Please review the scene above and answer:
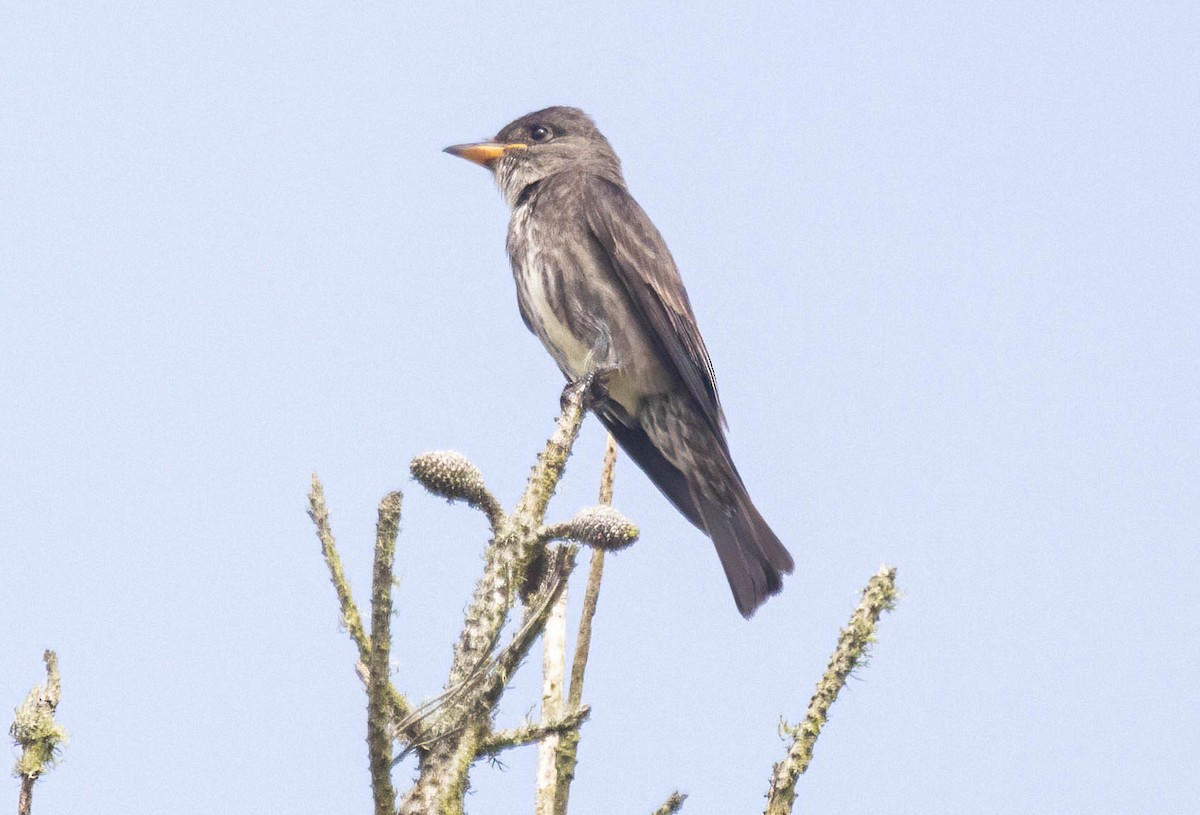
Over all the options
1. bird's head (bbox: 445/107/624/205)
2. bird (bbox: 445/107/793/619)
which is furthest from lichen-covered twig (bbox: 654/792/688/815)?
bird's head (bbox: 445/107/624/205)

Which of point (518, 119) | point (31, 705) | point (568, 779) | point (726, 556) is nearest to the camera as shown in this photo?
point (31, 705)

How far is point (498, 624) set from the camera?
2.90 metres

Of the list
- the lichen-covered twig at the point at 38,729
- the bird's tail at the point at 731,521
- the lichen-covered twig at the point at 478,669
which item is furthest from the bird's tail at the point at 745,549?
the lichen-covered twig at the point at 38,729

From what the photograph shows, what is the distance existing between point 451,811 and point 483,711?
0.23 m

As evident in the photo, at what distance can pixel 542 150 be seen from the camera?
26.2 feet

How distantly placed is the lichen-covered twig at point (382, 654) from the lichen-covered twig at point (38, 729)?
1.64 ft

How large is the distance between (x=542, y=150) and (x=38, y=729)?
20.2 ft

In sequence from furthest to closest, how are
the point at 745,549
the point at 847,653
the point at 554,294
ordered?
the point at 554,294
the point at 745,549
the point at 847,653

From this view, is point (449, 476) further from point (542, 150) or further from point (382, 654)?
point (542, 150)

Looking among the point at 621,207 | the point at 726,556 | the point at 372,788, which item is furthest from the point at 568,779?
the point at 621,207

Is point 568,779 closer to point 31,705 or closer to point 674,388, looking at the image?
point 31,705

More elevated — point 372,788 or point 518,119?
point 518,119

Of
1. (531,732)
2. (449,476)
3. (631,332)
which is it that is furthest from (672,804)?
(631,332)

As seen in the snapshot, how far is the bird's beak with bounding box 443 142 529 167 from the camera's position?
8.01 metres
